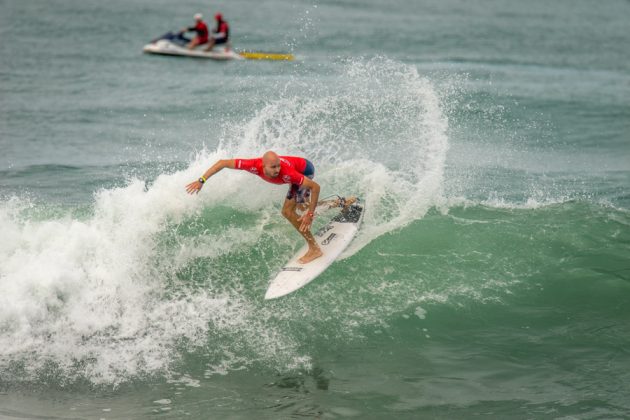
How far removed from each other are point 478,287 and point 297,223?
2801 millimetres

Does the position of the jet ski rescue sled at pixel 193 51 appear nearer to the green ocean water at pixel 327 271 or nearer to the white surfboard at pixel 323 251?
the green ocean water at pixel 327 271

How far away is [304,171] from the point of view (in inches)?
424

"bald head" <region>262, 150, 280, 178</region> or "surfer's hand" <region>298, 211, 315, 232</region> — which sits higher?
"bald head" <region>262, 150, 280, 178</region>

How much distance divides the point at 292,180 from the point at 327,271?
1.75m

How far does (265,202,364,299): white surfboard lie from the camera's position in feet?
32.9

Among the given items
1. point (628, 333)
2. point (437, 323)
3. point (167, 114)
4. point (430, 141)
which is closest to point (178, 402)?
point (437, 323)

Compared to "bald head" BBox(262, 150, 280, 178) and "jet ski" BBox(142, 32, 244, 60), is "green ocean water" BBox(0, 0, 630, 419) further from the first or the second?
"jet ski" BBox(142, 32, 244, 60)

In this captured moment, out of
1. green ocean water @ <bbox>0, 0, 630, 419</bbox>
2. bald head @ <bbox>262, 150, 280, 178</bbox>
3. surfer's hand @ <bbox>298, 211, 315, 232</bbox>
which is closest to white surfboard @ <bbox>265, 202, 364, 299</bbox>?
green ocean water @ <bbox>0, 0, 630, 419</bbox>

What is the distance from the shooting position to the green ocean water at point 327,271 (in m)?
8.70

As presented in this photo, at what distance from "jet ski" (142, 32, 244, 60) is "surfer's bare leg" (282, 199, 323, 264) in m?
18.2

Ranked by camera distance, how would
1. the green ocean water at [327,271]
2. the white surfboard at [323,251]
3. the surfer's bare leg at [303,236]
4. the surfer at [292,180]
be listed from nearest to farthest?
the green ocean water at [327,271]
the surfer at [292,180]
the white surfboard at [323,251]
the surfer's bare leg at [303,236]

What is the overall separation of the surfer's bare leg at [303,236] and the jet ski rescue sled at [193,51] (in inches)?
718

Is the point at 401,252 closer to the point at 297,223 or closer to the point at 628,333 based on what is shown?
the point at 297,223

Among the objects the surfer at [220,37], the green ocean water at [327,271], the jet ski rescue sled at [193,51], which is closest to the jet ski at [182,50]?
the jet ski rescue sled at [193,51]
